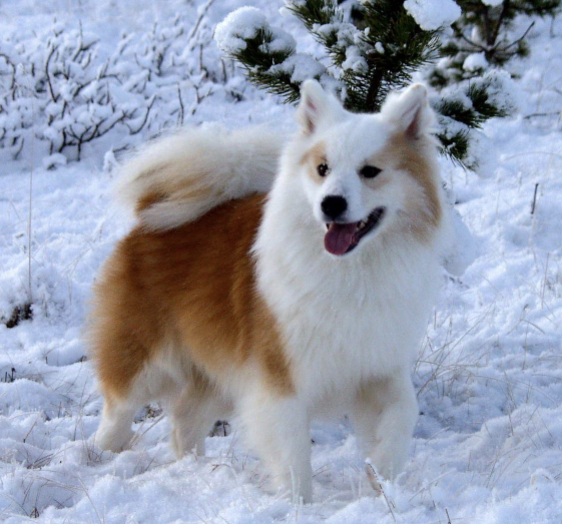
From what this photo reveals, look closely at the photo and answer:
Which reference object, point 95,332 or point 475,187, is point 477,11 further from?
point 95,332

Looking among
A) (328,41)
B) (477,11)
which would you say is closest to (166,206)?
(328,41)

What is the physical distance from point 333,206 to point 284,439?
0.88 metres

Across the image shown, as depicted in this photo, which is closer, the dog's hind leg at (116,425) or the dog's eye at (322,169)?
the dog's eye at (322,169)

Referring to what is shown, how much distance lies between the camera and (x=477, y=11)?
20.1 feet

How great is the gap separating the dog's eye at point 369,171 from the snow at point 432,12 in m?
0.72

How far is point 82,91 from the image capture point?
682cm

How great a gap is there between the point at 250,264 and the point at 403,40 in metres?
1.20

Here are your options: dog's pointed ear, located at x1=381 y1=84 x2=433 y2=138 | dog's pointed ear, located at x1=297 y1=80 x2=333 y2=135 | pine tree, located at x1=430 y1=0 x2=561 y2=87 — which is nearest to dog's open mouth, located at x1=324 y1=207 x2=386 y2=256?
dog's pointed ear, located at x1=381 y1=84 x2=433 y2=138

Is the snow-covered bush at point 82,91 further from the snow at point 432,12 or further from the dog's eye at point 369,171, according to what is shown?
the dog's eye at point 369,171

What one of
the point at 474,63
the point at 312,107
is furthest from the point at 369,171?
the point at 474,63

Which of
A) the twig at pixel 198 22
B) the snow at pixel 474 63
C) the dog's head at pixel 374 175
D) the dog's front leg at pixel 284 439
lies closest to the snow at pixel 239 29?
the dog's head at pixel 374 175

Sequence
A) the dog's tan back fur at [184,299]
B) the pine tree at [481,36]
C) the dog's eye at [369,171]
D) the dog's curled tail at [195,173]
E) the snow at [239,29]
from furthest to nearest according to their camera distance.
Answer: the pine tree at [481,36] → the snow at [239,29] → the dog's curled tail at [195,173] → the dog's tan back fur at [184,299] → the dog's eye at [369,171]

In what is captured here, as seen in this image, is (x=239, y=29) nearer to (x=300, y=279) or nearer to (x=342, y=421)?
(x=300, y=279)

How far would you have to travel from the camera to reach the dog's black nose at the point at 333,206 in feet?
7.48
